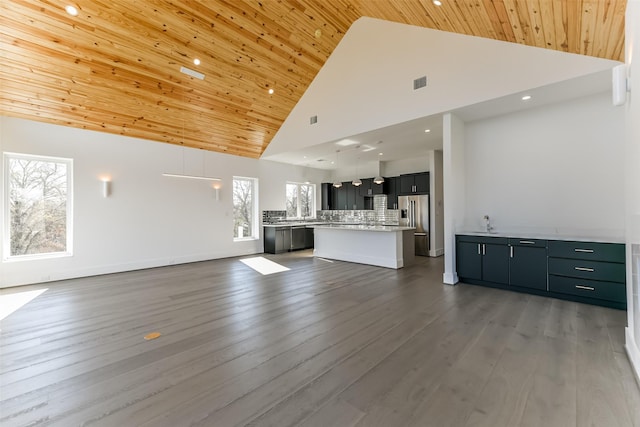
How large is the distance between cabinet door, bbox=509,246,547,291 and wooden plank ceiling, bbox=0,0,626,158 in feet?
8.52

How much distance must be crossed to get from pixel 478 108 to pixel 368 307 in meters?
3.59

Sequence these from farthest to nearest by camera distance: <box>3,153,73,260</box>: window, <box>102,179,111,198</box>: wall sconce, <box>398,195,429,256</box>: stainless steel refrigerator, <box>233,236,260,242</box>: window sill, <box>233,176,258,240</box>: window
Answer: <box>233,176,258,240</box>: window, <box>233,236,260,242</box>: window sill, <box>398,195,429,256</box>: stainless steel refrigerator, <box>102,179,111,198</box>: wall sconce, <box>3,153,73,260</box>: window

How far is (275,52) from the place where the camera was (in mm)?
5438

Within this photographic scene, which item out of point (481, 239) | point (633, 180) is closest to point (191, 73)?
point (481, 239)

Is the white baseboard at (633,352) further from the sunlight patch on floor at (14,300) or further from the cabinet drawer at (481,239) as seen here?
the sunlight patch on floor at (14,300)

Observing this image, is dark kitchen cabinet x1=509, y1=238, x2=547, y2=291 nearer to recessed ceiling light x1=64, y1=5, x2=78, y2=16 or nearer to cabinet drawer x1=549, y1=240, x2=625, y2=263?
cabinet drawer x1=549, y1=240, x2=625, y2=263

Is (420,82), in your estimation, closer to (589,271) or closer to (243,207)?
(589,271)

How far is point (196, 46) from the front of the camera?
4.65m

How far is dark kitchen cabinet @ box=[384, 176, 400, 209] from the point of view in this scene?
28.6ft

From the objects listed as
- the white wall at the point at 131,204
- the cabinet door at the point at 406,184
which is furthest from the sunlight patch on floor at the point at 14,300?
the cabinet door at the point at 406,184

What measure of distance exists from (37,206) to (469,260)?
26.3 feet

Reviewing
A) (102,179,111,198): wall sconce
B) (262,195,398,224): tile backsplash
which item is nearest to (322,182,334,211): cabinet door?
(262,195,398,224): tile backsplash

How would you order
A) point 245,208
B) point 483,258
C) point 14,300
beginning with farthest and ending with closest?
point 245,208 → point 483,258 → point 14,300

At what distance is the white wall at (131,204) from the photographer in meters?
5.21
